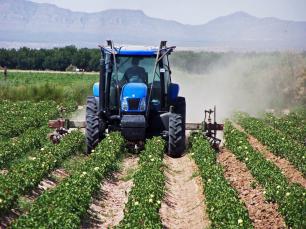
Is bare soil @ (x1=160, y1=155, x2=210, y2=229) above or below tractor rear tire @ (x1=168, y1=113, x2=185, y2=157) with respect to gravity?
below

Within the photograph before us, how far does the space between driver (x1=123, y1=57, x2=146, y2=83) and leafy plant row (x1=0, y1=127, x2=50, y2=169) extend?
2905 millimetres

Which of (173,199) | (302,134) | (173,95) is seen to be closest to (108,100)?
(173,95)

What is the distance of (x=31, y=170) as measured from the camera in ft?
36.7

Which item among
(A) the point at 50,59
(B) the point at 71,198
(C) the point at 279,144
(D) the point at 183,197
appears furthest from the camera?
(A) the point at 50,59

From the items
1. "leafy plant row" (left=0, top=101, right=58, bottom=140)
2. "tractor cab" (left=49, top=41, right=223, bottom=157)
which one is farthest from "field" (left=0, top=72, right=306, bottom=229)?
"tractor cab" (left=49, top=41, right=223, bottom=157)

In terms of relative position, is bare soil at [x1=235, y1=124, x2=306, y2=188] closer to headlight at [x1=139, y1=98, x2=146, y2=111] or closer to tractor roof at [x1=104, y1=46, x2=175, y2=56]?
headlight at [x1=139, y1=98, x2=146, y2=111]

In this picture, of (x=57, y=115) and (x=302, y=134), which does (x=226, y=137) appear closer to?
(x=302, y=134)

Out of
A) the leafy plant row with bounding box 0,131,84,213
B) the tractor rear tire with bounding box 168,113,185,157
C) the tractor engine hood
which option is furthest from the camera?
the tractor rear tire with bounding box 168,113,185,157

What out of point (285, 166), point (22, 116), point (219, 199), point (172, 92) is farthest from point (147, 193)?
point (22, 116)

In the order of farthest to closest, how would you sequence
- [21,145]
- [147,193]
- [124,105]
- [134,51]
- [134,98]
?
1. [134,51]
2. [21,145]
3. [124,105]
4. [134,98]
5. [147,193]

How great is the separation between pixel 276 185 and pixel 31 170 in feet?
15.0

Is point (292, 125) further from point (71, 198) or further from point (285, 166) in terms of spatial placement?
point (71, 198)

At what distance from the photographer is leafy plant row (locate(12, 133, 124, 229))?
820 centimetres

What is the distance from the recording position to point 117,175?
13164 millimetres
